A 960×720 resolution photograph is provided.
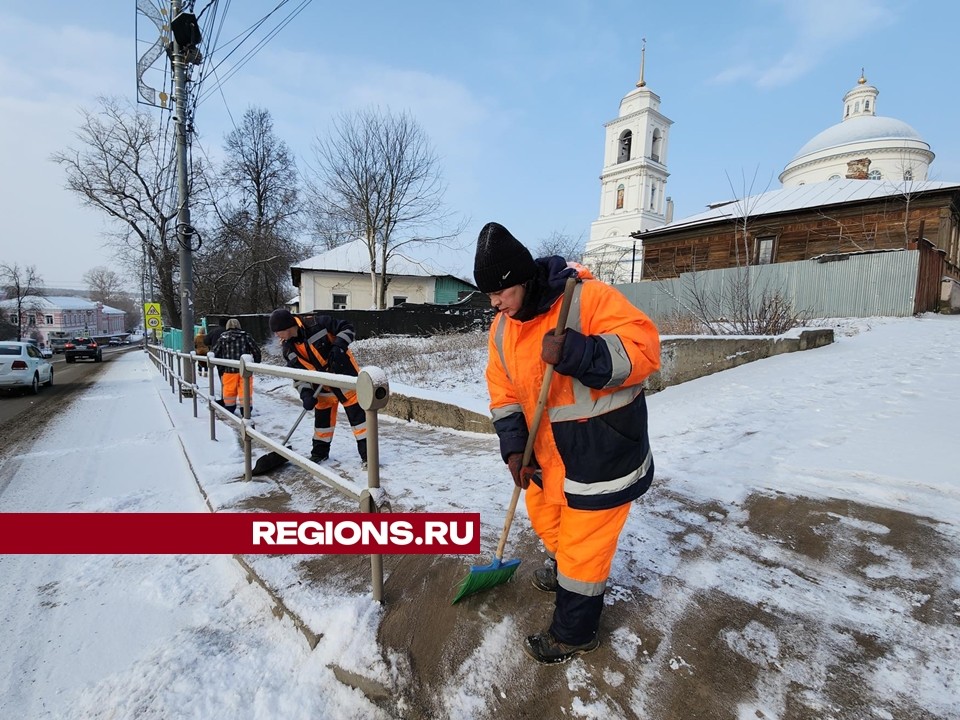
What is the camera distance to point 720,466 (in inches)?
137

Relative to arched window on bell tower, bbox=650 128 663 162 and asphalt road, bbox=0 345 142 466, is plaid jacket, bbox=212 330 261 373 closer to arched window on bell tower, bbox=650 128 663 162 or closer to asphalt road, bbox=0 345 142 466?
asphalt road, bbox=0 345 142 466

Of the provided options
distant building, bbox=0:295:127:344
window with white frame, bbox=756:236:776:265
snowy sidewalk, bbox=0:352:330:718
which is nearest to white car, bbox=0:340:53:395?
snowy sidewalk, bbox=0:352:330:718

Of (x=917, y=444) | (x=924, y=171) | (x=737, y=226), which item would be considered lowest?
(x=917, y=444)

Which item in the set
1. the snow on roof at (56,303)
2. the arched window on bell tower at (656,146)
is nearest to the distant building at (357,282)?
the arched window on bell tower at (656,146)

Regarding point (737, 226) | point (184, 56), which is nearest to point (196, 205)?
point (184, 56)

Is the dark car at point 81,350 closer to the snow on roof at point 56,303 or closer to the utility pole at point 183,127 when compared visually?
the utility pole at point 183,127

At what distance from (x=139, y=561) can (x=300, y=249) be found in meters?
31.7

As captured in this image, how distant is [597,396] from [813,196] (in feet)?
74.9

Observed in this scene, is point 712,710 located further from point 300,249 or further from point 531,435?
point 300,249

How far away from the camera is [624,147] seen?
46.1 m

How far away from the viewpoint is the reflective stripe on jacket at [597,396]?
152 centimetres

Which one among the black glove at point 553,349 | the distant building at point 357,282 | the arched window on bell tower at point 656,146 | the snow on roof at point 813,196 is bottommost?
the black glove at point 553,349

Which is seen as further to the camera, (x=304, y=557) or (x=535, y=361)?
(x=304, y=557)

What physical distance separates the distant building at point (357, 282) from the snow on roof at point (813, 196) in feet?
46.1
